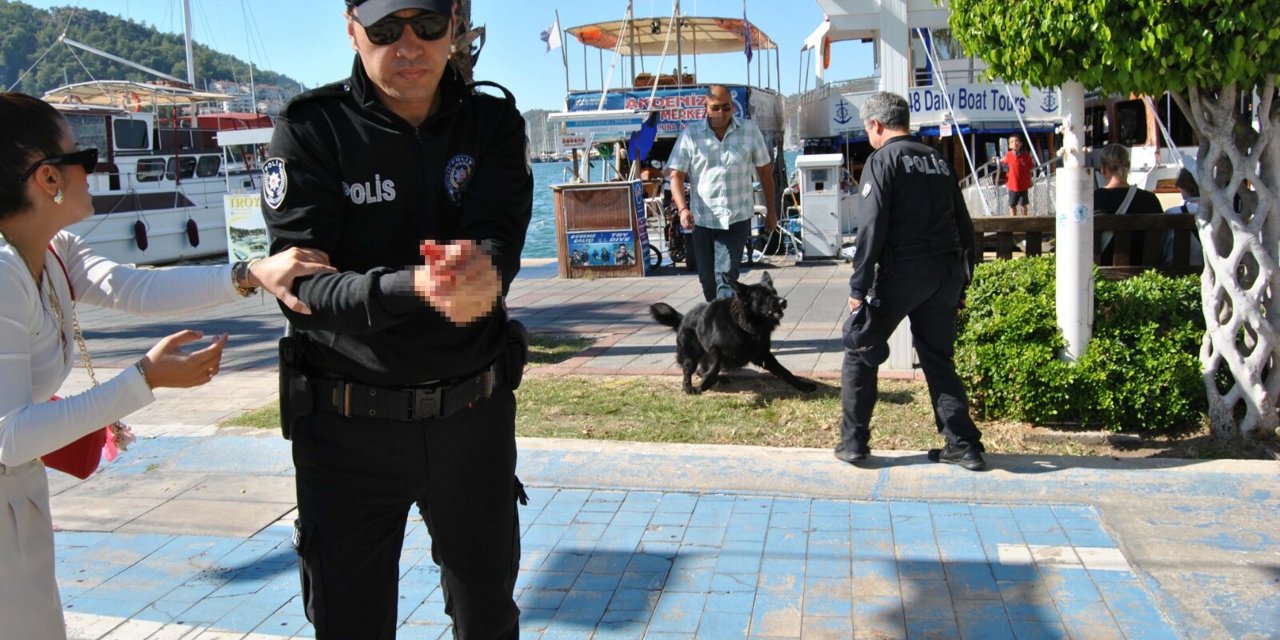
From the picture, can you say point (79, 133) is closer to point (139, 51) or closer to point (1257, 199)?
point (1257, 199)

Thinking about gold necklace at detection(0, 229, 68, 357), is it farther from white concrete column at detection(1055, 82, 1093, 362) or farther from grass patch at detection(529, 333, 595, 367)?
grass patch at detection(529, 333, 595, 367)

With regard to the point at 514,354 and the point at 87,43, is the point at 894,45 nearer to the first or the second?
the point at 514,354

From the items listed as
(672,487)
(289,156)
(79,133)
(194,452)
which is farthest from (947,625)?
(79,133)

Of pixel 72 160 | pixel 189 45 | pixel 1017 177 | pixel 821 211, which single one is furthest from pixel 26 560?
pixel 189 45

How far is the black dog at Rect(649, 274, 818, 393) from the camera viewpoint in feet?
→ 20.5

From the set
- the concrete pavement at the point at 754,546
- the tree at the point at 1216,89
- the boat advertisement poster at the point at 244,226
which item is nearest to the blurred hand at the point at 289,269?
the concrete pavement at the point at 754,546

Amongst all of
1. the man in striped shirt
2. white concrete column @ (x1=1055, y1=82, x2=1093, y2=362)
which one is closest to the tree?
white concrete column @ (x1=1055, y1=82, x2=1093, y2=362)

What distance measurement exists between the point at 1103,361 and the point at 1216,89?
4.69ft

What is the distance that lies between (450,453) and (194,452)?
12.8 feet

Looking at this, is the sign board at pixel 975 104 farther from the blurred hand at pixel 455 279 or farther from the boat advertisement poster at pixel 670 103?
the boat advertisement poster at pixel 670 103

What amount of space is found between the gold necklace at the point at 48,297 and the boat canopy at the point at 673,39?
68.7 feet

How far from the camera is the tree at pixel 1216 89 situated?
4.28 m

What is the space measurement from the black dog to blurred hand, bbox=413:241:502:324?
4444 mm

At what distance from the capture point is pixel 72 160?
6.89ft
